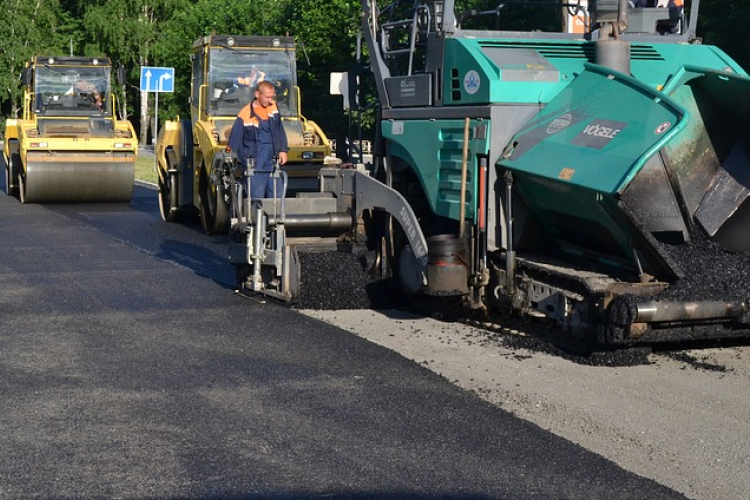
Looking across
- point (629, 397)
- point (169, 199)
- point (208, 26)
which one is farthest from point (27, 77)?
point (629, 397)

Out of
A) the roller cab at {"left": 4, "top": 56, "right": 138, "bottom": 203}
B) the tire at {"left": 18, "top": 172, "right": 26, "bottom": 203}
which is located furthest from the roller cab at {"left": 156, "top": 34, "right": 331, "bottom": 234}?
the tire at {"left": 18, "top": 172, "right": 26, "bottom": 203}

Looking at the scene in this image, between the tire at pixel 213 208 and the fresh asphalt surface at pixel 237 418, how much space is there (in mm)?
5342

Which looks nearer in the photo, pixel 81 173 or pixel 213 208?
pixel 213 208

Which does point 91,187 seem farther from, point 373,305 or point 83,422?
point 83,422

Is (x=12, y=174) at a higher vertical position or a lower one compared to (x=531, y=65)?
lower

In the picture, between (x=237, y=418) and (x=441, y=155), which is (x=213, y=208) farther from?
(x=237, y=418)

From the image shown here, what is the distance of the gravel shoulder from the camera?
5820 millimetres

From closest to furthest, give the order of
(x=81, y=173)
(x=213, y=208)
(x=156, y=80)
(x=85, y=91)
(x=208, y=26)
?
(x=213, y=208) < (x=81, y=173) < (x=85, y=91) < (x=156, y=80) < (x=208, y=26)

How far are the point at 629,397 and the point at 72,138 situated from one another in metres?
15.8

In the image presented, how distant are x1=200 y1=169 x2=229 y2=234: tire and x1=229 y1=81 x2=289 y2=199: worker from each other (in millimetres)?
3229

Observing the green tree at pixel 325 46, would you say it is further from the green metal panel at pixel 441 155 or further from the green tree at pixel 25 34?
the green tree at pixel 25 34

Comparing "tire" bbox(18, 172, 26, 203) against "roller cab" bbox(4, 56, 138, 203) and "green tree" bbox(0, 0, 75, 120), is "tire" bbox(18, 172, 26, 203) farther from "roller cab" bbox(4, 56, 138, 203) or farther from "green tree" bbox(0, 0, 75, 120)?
"green tree" bbox(0, 0, 75, 120)

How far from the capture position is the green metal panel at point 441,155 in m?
8.62

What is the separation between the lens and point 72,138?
21.2 m
